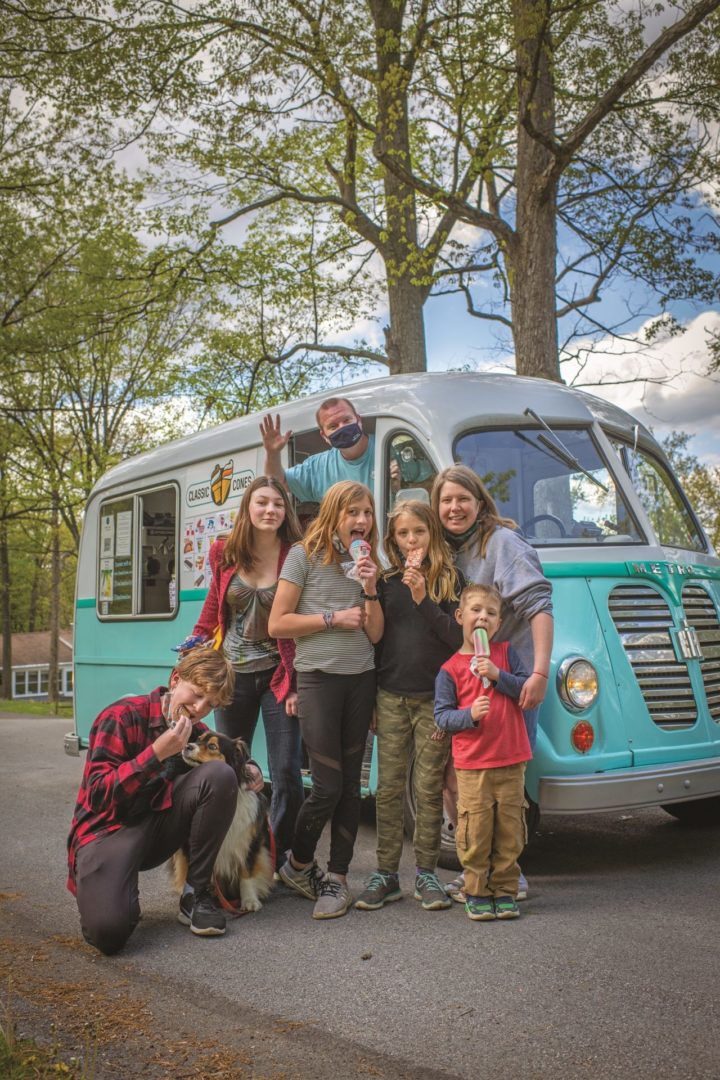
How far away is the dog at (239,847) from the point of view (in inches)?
193

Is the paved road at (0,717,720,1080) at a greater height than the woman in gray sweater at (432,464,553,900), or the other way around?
the woman in gray sweater at (432,464,553,900)

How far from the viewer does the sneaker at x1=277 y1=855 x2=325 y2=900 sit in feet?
17.3

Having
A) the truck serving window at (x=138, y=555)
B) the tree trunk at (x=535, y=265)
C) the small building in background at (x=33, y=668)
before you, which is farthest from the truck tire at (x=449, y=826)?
the small building in background at (x=33, y=668)

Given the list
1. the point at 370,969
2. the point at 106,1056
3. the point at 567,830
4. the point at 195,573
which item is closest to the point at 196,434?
the point at 195,573

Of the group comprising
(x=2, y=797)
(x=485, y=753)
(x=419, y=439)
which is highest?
(x=419, y=439)

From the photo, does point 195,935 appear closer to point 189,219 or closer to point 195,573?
point 195,573

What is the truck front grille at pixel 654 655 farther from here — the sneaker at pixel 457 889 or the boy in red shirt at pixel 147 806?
the boy in red shirt at pixel 147 806

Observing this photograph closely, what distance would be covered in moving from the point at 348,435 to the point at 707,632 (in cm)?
236

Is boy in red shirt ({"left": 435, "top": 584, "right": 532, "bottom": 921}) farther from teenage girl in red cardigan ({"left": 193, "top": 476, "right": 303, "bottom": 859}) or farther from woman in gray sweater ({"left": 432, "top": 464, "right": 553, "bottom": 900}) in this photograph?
teenage girl in red cardigan ({"left": 193, "top": 476, "right": 303, "bottom": 859})

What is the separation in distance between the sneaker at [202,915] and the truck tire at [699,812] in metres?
3.28

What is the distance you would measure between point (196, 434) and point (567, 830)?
4.08 m

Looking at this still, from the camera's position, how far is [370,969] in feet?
13.5

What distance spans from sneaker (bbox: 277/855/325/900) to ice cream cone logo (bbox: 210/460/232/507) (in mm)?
2988

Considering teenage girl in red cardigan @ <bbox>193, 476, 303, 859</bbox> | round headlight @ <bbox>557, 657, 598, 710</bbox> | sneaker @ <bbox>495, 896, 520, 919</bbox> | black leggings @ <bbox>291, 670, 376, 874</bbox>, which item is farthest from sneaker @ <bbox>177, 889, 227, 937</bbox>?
round headlight @ <bbox>557, 657, 598, 710</bbox>
